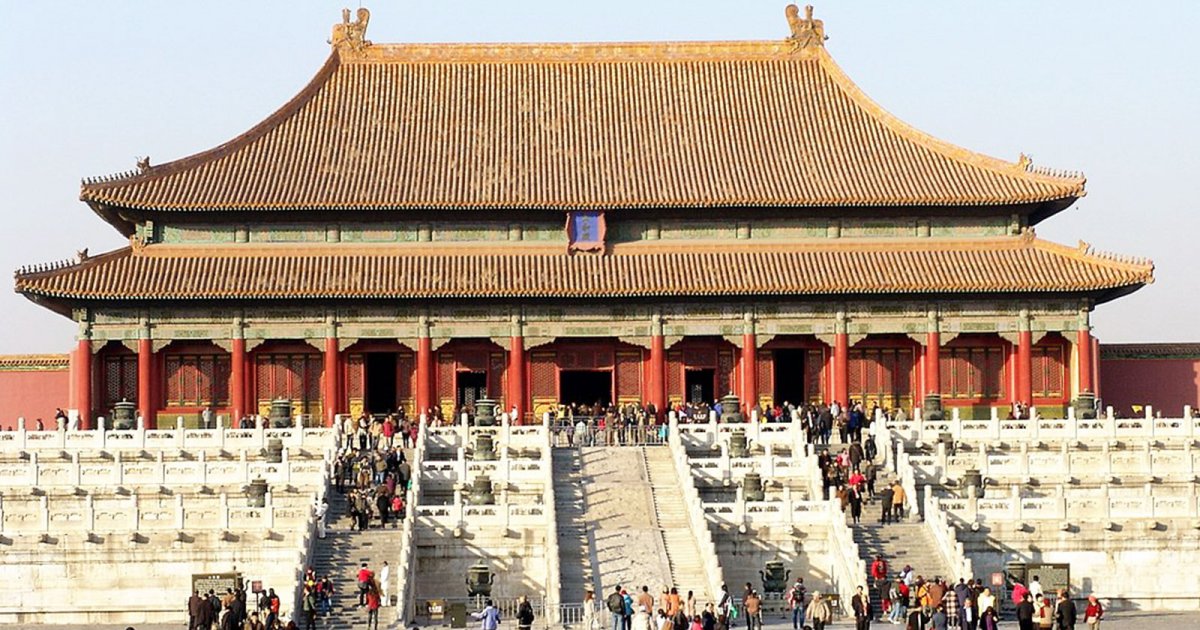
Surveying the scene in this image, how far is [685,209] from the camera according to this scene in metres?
78.6

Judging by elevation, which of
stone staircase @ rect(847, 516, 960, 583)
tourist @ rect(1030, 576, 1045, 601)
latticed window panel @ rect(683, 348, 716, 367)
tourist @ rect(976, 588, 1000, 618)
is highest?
latticed window panel @ rect(683, 348, 716, 367)

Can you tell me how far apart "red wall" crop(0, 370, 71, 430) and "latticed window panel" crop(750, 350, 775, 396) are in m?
21.1

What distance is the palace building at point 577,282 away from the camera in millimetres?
76500

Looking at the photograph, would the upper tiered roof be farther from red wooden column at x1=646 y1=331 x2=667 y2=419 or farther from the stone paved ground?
the stone paved ground

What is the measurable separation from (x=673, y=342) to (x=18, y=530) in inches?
1166

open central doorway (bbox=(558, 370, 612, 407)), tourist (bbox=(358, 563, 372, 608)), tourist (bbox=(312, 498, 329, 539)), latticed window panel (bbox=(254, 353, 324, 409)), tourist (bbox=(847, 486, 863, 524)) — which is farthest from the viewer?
open central doorway (bbox=(558, 370, 612, 407))

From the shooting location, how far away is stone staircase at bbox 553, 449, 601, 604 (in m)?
49.8

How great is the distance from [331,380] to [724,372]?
1191 cm

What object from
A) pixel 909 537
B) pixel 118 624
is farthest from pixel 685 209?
pixel 118 624

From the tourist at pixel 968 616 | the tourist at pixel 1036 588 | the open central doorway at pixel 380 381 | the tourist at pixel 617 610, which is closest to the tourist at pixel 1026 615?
the tourist at pixel 968 616

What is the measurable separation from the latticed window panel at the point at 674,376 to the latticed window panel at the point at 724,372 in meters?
1.13

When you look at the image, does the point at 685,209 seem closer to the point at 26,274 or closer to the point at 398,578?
the point at 26,274

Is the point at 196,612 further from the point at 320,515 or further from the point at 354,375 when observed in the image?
the point at 354,375

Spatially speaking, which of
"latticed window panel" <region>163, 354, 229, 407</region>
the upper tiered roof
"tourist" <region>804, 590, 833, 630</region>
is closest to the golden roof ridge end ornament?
the upper tiered roof
